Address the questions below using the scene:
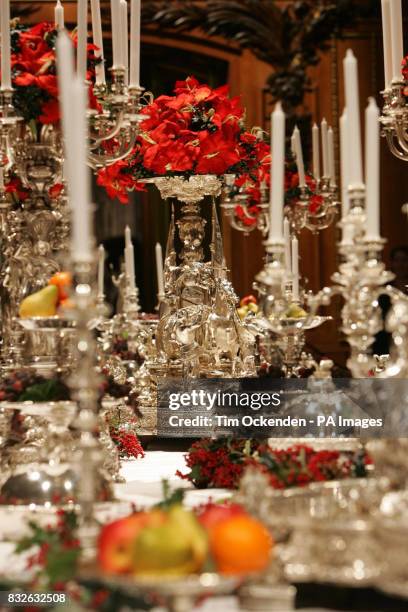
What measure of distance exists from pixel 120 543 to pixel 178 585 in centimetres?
14

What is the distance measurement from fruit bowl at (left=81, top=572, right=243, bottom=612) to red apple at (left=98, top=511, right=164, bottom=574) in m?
0.02

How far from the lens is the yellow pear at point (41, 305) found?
2.78 metres

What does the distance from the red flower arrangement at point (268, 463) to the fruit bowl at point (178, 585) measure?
767mm

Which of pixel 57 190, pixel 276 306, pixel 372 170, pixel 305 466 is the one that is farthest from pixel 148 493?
pixel 372 170

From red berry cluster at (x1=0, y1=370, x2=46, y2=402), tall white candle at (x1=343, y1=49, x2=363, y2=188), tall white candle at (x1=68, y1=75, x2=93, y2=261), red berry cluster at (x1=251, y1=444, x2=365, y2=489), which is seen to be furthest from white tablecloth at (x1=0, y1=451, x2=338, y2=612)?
tall white candle at (x1=343, y1=49, x2=363, y2=188)

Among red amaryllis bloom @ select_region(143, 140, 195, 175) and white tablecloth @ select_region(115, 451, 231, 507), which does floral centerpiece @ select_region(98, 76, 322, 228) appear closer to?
red amaryllis bloom @ select_region(143, 140, 195, 175)

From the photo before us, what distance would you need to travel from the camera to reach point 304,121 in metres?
7.35

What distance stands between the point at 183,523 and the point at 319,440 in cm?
105

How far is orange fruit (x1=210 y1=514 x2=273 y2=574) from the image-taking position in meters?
1.93

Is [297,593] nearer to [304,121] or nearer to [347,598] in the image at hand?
[347,598]

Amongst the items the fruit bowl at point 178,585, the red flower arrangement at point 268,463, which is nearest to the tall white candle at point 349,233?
the red flower arrangement at point 268,463

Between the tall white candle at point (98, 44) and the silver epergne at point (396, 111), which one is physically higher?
the tall white candle at point (98, 44)

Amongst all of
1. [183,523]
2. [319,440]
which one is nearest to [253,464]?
Answer: [319,440]

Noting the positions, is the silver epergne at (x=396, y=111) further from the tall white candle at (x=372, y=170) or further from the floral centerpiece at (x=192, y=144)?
the tall white candle at (x=372, y=170)
